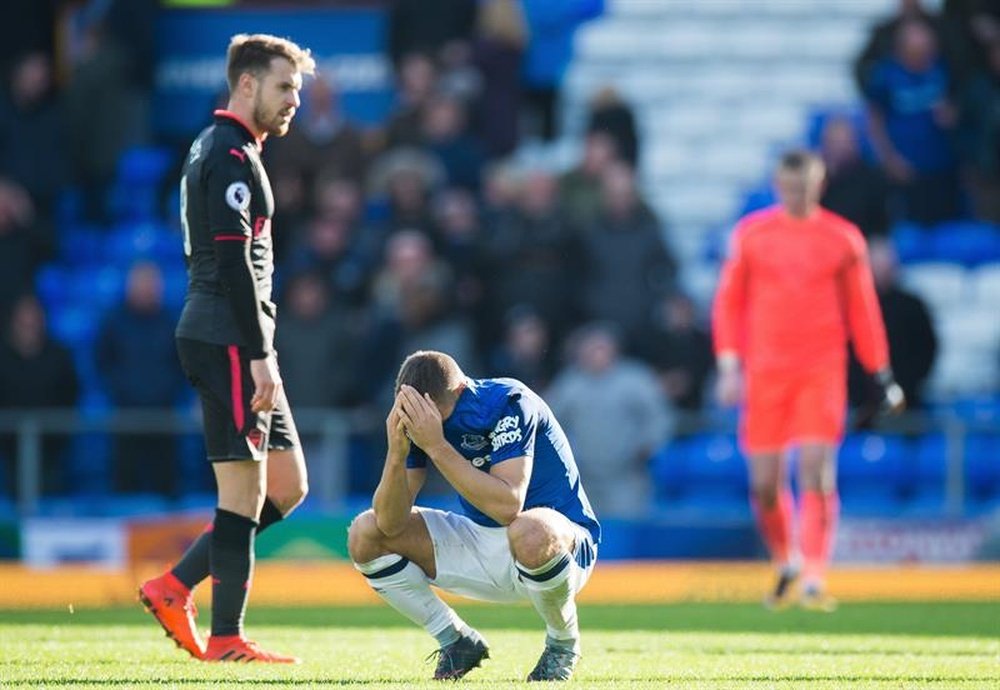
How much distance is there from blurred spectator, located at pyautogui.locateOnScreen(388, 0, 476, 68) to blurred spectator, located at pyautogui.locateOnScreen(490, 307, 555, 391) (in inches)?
155

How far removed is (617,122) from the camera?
16922 mm

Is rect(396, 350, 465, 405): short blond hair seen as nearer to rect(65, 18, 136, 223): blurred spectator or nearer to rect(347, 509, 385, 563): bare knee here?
rect(347, 509, 385, 563): bare knee

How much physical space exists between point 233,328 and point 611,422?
7.23 meters

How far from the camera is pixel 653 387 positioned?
14.8m

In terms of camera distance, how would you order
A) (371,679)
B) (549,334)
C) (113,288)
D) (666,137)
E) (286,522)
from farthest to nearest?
1. (666,137)
2. (113,288)
3. (549,334)
4. (286,522)
5. (371,679)

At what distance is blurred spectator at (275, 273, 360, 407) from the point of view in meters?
15.2

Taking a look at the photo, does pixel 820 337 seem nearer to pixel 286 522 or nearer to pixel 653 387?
pixel 653 387

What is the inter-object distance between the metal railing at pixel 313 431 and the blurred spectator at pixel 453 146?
9.59ft

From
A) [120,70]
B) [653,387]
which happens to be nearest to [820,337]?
[653,387]

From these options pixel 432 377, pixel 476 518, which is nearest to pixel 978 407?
pixel 476 518

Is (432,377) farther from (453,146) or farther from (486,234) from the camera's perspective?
(453,146)

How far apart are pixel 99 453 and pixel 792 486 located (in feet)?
17.4

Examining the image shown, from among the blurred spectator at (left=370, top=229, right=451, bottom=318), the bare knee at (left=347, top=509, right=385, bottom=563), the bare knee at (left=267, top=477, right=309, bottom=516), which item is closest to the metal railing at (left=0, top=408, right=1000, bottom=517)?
the blurred spectator at (left=370, top=229, right=451, bottom=318)

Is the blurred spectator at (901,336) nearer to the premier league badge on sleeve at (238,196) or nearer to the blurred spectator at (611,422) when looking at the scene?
the blurred spectator at (611,422)
